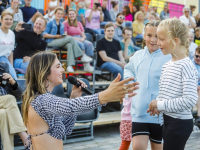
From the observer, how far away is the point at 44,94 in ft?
6.36

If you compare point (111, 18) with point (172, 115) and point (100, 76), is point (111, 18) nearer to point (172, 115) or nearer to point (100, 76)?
point (100, 76)

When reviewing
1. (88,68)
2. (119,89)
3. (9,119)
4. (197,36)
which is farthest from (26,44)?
(197,36)

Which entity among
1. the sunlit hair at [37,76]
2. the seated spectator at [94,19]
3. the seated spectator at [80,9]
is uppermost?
the seated spectator at [80,9]

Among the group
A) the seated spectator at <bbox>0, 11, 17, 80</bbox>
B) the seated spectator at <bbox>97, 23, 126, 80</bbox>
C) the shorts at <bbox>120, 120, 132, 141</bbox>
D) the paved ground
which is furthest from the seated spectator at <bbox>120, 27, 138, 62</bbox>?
the shorts at <bbox>120, 120, 132, 141</bbox>

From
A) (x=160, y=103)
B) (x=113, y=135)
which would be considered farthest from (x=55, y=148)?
(x=113, y=135)

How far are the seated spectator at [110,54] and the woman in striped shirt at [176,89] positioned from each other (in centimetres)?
394

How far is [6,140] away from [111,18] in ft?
23.0

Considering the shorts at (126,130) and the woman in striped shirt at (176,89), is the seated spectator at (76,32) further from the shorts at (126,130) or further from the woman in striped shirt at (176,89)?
the woman in striped shirt at (176,89)

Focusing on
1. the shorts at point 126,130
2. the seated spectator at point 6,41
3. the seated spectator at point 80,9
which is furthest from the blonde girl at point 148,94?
the seated spectator at point 80,9

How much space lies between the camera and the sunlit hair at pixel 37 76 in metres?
1.99

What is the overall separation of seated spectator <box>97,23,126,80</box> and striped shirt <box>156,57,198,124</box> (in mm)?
3966

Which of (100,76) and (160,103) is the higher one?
(160,103)

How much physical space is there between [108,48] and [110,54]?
145mm

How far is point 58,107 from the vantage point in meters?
1.77
